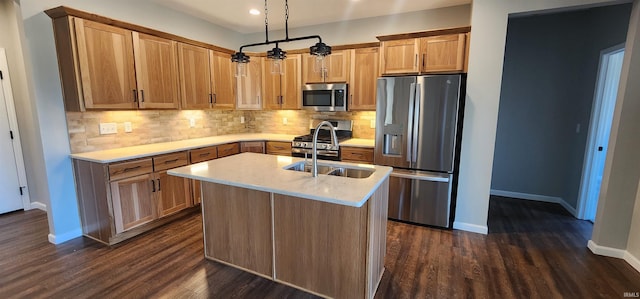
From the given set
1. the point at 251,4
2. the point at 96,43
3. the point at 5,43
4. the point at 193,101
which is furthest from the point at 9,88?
the point at 251,4

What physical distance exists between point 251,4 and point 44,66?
7.21ft

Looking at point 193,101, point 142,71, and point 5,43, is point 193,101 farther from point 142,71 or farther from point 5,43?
point 5,43

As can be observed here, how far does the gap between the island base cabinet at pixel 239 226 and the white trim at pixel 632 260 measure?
3.10 m

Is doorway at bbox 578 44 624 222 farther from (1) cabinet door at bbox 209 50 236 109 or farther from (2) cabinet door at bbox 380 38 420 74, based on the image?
(1) cabinet door at bbox 209 50 236 109

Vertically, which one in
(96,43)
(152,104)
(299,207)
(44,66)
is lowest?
(299,207)

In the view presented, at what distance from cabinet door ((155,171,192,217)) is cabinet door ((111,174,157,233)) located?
0.08 m

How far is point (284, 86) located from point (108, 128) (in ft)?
7.63

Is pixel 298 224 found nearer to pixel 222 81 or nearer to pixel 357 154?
pixel 357 154

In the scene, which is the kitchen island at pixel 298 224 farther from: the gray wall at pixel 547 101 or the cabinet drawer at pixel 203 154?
the gray wall at pixel 547 101

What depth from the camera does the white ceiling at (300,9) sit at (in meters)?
3.41

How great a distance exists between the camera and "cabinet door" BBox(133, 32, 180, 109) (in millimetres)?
3094

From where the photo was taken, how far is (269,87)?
4453mm

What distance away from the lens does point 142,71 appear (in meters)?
3.12

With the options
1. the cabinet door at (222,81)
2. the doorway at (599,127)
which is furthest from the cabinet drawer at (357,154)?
the doorway at (599,127)
